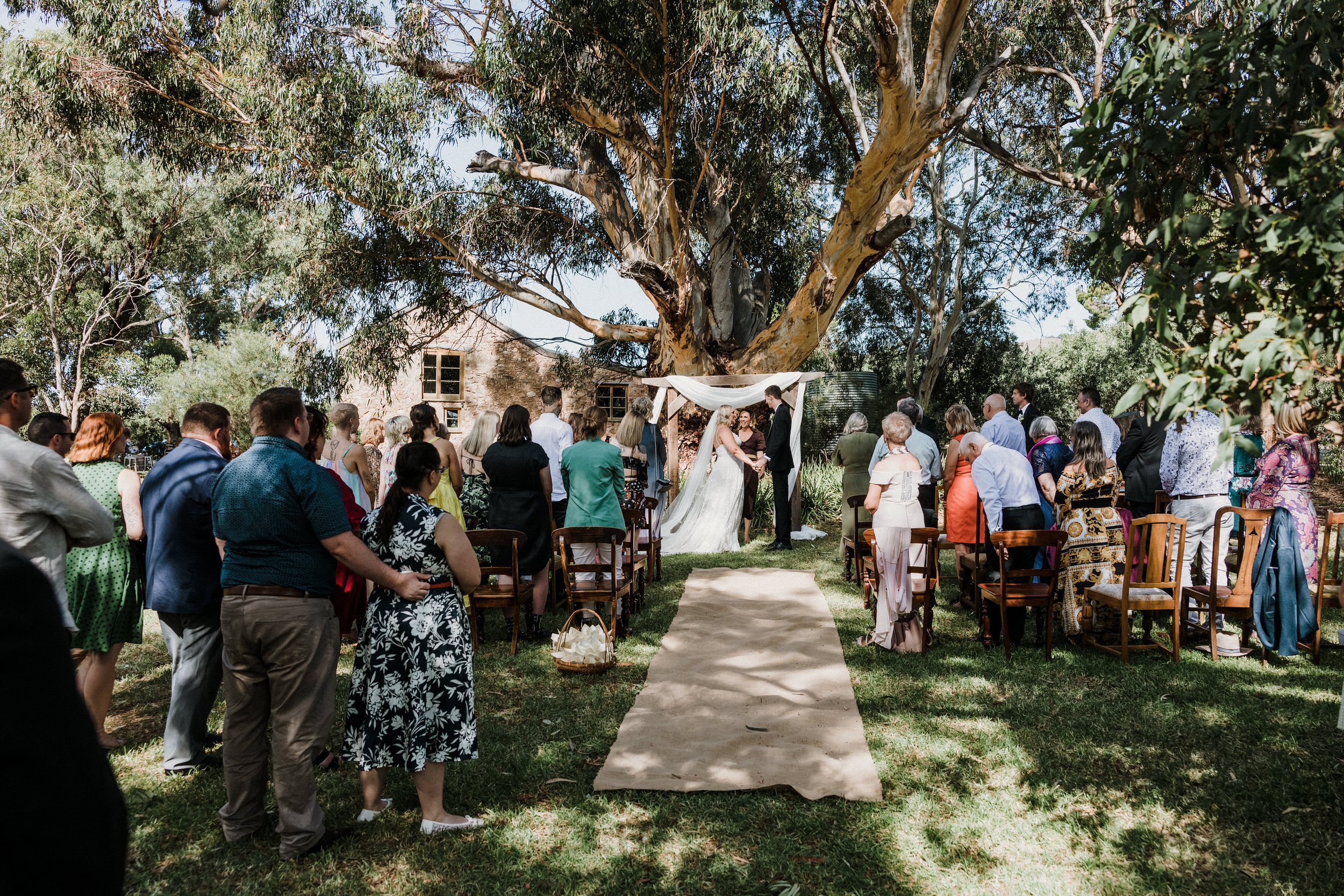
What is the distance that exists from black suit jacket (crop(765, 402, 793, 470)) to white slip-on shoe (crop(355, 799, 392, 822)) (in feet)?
25.9

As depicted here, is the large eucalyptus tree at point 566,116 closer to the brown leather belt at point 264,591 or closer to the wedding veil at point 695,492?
the wedding veil at point 695,492

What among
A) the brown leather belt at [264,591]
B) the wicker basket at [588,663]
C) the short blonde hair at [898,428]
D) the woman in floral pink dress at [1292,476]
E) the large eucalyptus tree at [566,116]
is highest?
the large eucalyptus tree at [566,116]

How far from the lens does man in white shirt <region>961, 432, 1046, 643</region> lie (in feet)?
20.9

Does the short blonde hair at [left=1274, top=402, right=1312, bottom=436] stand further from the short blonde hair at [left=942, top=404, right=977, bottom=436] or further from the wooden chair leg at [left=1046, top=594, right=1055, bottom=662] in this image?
the short blonde hair at [left=942, top=404, right=977, bottom=436]

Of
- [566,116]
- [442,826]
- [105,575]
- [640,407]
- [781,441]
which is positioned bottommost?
[442,826]

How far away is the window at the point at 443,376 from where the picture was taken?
91.7 ft

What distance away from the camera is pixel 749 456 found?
40.3ft

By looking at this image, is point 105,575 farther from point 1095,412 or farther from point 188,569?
point 1095,412

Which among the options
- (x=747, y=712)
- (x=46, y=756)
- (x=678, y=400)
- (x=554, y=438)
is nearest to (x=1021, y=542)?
(x=747, y=712)

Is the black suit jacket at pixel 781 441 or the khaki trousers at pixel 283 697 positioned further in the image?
the black suit jacket at pixel 781 441

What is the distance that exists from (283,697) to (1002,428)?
21.4 feet

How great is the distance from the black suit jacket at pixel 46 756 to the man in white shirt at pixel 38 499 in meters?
2.82

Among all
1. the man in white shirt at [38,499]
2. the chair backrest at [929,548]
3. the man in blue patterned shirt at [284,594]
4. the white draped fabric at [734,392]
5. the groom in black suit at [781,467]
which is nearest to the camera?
the man in blue patterned shirt at [284,594]

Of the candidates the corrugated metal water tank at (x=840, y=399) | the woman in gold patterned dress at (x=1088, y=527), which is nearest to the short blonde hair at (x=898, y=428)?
the woman in gold patterned dress at (x=1088, y=527)
